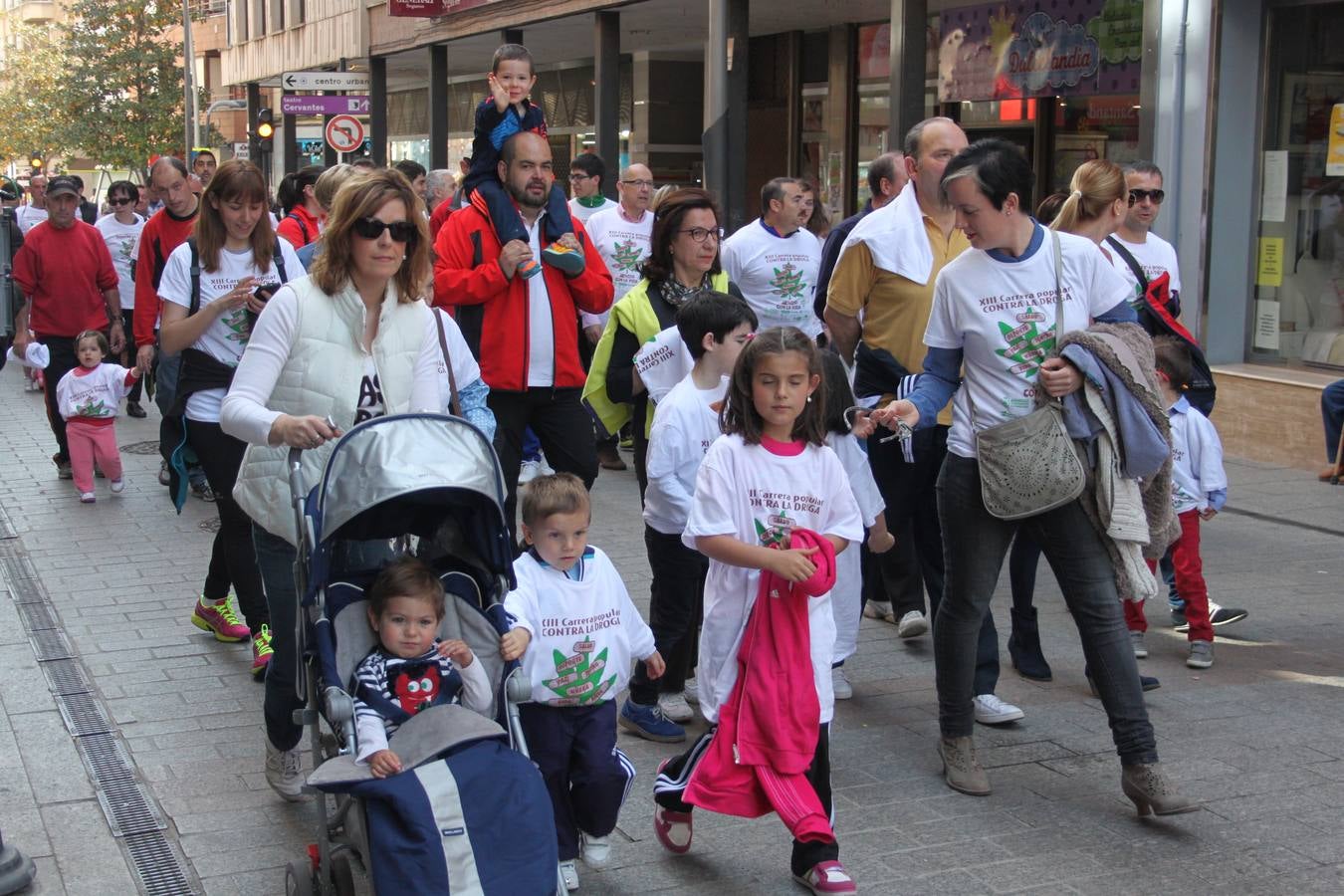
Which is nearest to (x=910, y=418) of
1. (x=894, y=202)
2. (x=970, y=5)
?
(x=894, y=202)

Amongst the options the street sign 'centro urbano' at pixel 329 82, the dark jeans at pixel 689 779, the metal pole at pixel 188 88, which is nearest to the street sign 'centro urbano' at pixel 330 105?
the street sign 'centro urbano' at pixel 329 82

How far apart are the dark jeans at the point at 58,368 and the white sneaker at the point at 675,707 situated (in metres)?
7.18

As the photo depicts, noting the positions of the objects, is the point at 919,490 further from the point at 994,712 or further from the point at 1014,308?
the point at 1014,308

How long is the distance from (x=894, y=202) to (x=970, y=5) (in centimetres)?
1220

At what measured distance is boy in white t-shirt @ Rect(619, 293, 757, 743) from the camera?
572 centimetres

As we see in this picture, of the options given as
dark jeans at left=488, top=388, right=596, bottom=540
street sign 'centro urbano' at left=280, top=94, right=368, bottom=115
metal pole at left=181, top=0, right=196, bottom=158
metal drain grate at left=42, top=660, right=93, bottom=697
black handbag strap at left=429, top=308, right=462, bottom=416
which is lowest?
metal drain grate at left=42, top=660, right=93, bottom=697

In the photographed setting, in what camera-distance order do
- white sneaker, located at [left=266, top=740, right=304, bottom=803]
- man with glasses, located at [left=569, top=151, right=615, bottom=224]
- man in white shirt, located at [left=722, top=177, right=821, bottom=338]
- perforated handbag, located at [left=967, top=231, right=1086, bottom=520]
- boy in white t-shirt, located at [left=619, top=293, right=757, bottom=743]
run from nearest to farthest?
perforated handbag, located at [left=967, top=231, right=1086, bottom=520], white sneaker, located at [left=266, top=740, right=304, bottom=803], boy in white t-shirt, located at [left=619, top=293, right=757, bottom=743], man in white shirt, located at [left=722, top=177, right=821, bottom=338], man with glasses, located at [left=569, top=151, right=615, bottom=224]

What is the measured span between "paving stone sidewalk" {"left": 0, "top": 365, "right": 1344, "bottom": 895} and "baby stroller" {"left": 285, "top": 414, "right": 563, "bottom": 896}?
789 mm

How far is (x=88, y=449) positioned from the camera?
441 inches

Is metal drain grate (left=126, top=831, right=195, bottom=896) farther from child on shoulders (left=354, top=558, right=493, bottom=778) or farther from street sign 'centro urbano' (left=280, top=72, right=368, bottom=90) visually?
street sign 'centro urbano' (left=280, top=72, right=368, bottom=90)

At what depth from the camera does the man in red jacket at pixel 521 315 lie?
7.09m

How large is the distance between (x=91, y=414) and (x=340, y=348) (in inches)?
272

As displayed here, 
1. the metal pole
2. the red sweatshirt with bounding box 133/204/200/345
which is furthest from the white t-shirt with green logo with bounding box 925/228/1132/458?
the metal pole

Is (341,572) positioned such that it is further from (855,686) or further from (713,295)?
(855,686)
